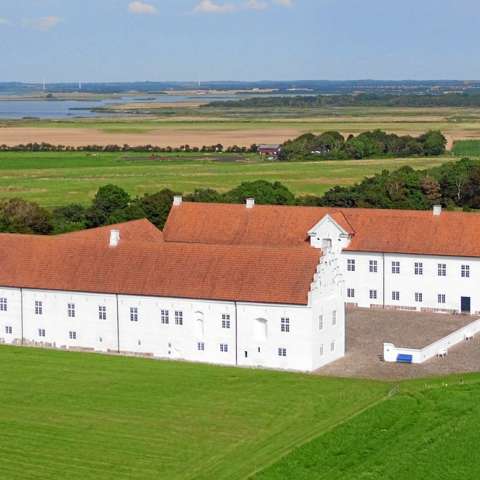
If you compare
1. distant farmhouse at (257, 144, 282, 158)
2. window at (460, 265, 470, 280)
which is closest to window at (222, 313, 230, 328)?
window at (460, 265, 470, 280)

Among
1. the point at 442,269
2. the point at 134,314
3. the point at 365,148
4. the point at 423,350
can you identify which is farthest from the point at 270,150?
the point at 423,350

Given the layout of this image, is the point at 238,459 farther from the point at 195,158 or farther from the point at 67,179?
the point at 195,158

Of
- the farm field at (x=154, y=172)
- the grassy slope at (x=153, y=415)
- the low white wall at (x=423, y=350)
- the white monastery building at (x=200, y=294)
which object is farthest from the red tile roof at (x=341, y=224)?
the farm field at (x=154, y=172)

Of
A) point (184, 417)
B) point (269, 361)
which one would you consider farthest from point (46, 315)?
point (184, 417)

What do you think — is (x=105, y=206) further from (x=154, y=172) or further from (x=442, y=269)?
(x=154, y=172)

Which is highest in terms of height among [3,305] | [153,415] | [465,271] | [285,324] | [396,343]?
[285,324]

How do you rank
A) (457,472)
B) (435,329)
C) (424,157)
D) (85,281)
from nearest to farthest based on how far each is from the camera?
(457,472) < (85,281) < (435,329) < (424,157)
